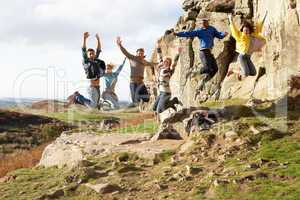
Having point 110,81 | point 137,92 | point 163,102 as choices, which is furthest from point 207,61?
point 137,92

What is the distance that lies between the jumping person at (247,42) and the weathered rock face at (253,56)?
50 centimetres

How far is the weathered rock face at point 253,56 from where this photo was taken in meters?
15.9

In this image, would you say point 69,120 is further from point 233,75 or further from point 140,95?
point 233,75

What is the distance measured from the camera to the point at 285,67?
51.5ft

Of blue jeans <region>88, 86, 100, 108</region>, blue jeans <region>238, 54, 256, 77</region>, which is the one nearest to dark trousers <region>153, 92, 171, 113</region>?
blue jeans <region>238, 54, 256, 77</region>

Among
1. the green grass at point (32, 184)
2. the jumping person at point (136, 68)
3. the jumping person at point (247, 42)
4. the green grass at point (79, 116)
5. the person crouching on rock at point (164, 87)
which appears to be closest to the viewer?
the green grass at point (32, 184)

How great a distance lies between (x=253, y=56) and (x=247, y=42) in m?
2.86

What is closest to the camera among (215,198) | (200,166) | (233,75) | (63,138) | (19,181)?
(215,198)

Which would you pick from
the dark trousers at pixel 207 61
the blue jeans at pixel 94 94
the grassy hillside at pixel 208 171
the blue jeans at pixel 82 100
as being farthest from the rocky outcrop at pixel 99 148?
the blue jeans at pixel 82 100

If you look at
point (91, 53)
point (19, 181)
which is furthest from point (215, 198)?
point (91, 53)

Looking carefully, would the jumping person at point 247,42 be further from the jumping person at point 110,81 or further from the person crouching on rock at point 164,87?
the jumping person at point 110,81

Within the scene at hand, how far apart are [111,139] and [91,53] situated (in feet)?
23.1

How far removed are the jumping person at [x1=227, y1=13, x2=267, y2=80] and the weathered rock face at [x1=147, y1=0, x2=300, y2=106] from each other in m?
0.50

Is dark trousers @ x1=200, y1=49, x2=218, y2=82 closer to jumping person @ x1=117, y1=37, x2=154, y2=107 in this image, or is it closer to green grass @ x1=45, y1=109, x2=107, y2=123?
jumping person @ x1=117, y1=37, x2=154, y2=107
